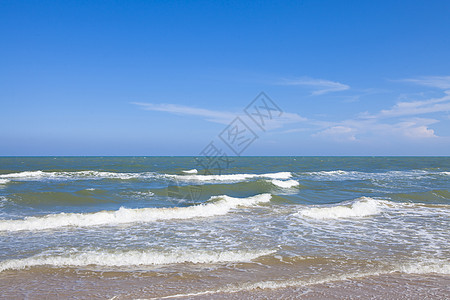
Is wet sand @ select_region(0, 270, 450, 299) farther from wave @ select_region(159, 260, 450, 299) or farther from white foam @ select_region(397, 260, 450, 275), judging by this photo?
white foam @ select_region(397, 260, 450, 275)

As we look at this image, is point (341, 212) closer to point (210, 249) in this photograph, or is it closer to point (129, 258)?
point (210, 249)

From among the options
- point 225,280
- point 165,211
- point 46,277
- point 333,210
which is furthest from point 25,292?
point 333,210

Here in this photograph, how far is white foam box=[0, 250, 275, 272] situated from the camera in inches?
226

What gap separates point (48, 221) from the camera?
9.23 metres

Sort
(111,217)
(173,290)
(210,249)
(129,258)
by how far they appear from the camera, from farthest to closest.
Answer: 1. (111,217)
2. (210,249)
3. (129,258)
4. (173,290)

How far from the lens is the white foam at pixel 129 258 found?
18.8ft

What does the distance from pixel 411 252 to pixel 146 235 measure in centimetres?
611

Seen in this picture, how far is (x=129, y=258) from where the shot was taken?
19.8 ft

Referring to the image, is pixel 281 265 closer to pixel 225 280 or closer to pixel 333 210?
pixel 225 280

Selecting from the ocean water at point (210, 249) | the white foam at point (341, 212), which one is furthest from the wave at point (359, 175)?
the white foam at point (341, 212)

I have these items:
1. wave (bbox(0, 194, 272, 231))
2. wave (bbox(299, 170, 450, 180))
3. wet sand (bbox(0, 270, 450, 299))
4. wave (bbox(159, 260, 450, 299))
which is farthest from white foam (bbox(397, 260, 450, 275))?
wave (bbox(299, 170, 450, 180))

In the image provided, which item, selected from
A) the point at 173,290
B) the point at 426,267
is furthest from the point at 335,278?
the point at 173,290

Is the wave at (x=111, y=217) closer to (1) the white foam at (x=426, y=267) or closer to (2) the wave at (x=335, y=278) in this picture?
(2) the wave at (x=335, y=278)

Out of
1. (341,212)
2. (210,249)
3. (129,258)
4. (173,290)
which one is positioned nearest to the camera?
(173,290)
